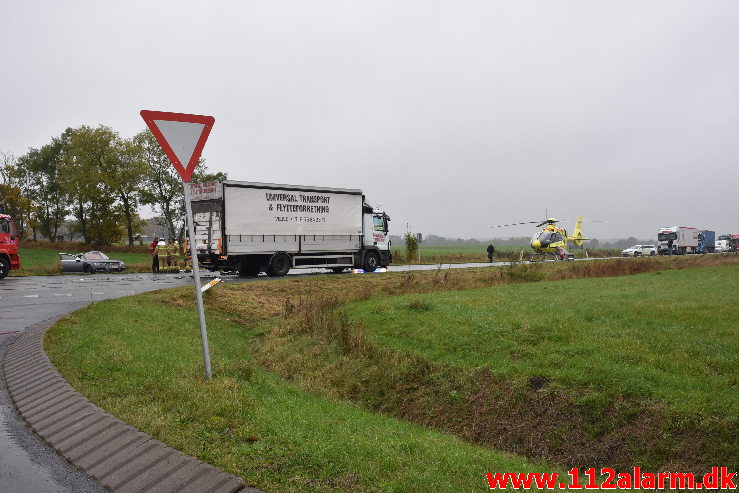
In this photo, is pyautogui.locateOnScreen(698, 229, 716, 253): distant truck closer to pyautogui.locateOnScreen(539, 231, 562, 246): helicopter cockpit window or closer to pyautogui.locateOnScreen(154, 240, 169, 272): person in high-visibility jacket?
pyautogui.locateOnScreen(539, 231, 562, 246): helicopter cockpit window

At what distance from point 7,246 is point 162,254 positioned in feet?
24.5

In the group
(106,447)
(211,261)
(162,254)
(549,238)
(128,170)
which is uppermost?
(128,170)

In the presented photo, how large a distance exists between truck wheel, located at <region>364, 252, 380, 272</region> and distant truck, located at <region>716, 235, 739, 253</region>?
2798 inches

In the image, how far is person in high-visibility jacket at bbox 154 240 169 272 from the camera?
30.7m

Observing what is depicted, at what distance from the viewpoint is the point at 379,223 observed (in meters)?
29.8

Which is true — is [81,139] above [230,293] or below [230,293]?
above

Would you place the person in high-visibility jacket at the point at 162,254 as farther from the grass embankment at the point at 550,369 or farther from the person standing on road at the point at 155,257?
the grass embankment at the point at 550,369

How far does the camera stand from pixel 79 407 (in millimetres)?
5504

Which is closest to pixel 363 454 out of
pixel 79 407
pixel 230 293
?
pixel 79 407

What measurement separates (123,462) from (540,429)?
4.66 metres

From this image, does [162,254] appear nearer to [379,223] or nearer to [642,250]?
[379,223]

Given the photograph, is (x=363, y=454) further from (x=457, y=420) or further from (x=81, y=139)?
(x=81, y=139)

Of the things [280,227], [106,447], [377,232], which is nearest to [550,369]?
[106,447]
